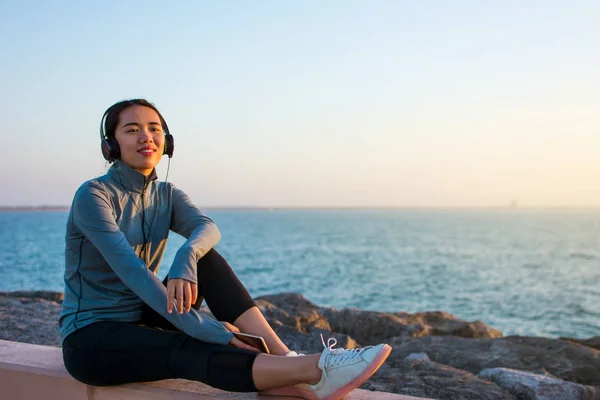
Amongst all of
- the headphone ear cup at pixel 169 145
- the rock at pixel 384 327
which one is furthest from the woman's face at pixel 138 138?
the rock at pixel 384 327

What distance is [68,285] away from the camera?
3.05 metres

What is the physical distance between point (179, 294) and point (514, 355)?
160 inches

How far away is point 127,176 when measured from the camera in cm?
318

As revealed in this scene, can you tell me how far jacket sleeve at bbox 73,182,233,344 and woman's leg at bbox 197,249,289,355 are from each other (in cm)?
30

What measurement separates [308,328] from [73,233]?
15.3 ft

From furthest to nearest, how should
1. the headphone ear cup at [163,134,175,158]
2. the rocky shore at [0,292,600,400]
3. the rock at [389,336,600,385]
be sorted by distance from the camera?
the rock at [389,336,600,385]
the rocky shore at [0,292,600,400]
the headphone ear cup at [163,134,175,158]

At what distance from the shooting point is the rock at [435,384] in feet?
13.0

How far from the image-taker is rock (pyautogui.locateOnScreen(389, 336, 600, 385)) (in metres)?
5.34

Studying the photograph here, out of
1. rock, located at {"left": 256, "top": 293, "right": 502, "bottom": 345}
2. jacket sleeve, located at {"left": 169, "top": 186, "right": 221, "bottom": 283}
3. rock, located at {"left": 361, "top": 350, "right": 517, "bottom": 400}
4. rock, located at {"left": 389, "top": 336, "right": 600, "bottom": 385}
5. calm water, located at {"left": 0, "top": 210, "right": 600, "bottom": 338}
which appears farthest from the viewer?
calm water, located at {"left": 0, "top": 210, "right": 600, "bottom": 338}

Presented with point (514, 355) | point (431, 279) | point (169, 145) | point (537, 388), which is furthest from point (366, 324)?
point (431, 279)

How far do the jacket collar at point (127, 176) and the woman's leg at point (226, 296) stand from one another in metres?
0.53

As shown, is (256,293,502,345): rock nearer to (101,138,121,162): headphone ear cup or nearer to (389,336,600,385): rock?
(389,336,600,385): rock

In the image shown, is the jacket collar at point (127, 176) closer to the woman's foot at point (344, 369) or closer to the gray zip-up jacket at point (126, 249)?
the gray zip-up jacket at point (126, 249)

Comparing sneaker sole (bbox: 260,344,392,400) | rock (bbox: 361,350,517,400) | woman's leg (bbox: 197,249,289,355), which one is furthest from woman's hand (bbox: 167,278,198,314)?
rock (bbox: 361,350,517,400)
